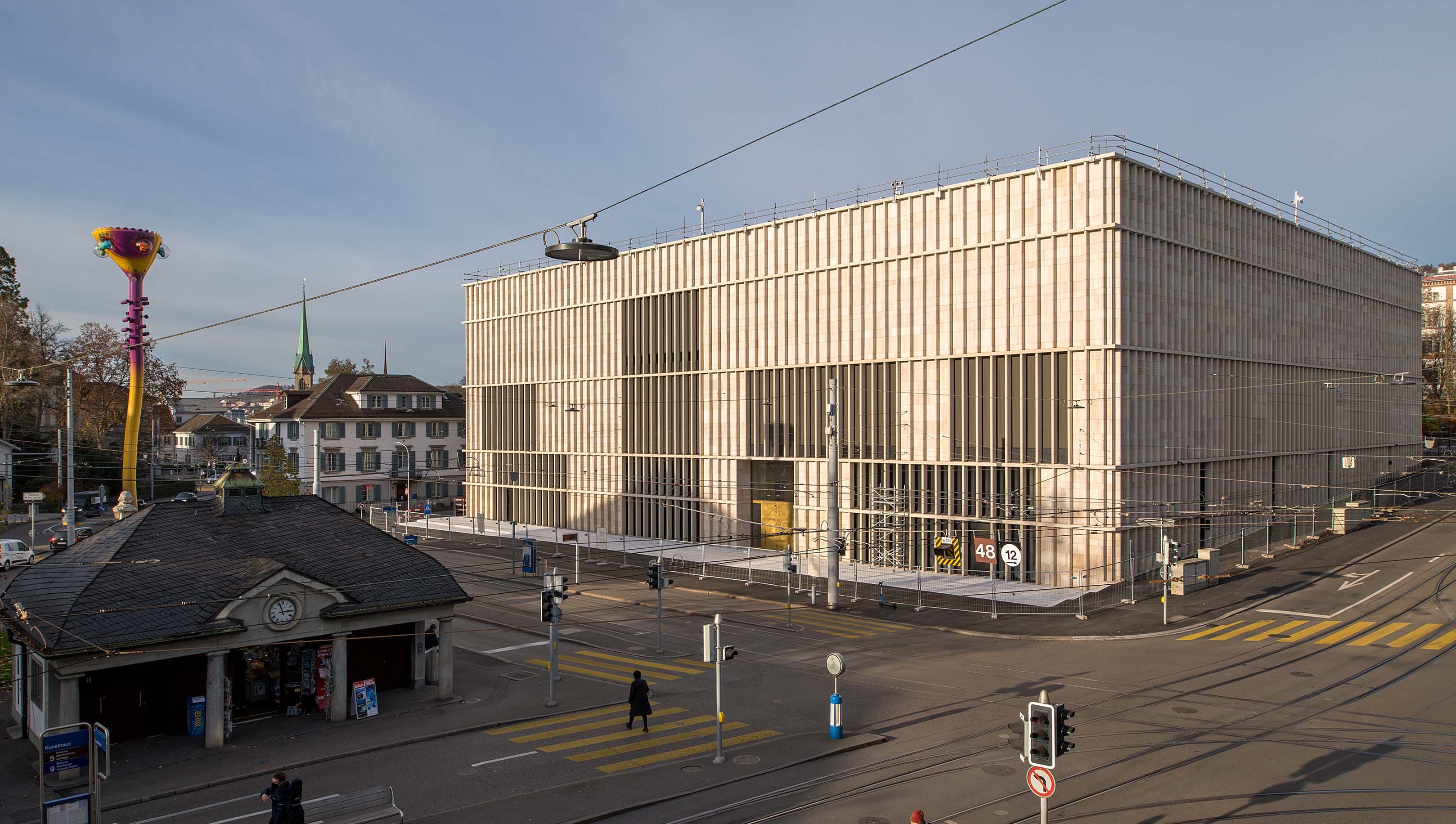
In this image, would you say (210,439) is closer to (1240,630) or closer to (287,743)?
(287,743)

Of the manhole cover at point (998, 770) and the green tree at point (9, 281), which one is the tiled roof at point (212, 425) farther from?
the manhole cover at point (998, 770)

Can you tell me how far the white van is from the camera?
46.9m

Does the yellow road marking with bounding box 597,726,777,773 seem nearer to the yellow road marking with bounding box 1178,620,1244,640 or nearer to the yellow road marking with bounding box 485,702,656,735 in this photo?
the yellow road marking with bounding box 485,702,656,735

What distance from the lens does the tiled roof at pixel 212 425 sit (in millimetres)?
116000

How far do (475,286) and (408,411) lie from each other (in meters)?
21.3

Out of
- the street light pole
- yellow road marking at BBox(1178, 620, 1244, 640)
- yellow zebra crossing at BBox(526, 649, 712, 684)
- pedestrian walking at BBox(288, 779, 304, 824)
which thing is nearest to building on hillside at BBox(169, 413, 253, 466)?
the street light pole

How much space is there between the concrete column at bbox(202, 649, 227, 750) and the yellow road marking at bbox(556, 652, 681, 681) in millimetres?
8890

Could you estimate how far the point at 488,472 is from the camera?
74.7m

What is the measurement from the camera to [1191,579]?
39.1m

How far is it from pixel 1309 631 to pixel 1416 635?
3029 millimetres

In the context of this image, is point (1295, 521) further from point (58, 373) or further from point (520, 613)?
point (58, 373)

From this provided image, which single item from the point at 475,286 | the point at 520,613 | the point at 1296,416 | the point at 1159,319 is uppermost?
the point at 475,286

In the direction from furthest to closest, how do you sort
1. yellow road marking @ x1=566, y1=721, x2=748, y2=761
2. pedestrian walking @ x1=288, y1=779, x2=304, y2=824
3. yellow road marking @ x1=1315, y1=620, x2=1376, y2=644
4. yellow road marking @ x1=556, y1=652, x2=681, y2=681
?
1. yellow road marking @ x1=1315, y1=620, x2=1376, y2=644
2. yellow road marking @ x1=556, y1=652, x2=681, y2=681
3. yellow road marking @ x1=566, y1=721, x2=748, y2=761
4. pedestrian walking @ x1=288, y1=779, x2=304, y2=824

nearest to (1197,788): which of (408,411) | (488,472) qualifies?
(488,472)
